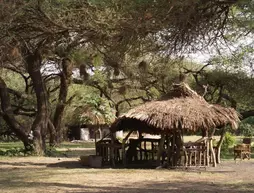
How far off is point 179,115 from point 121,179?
3.56m

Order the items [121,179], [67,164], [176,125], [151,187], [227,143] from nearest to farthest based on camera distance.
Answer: [151,187] → [121,179] → [176,125] → [67,164] → [227,143]

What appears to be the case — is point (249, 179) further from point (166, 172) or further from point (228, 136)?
point (228, 136)

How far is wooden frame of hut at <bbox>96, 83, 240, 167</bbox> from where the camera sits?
647 inches

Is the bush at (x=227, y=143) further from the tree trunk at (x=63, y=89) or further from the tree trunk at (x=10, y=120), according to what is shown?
the tree trunk at (x=10, y=120)

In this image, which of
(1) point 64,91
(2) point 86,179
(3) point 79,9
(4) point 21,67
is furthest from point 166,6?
(1) point 64,91

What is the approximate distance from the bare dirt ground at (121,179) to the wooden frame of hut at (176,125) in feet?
2.47

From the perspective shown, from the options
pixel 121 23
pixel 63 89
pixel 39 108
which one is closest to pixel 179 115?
pixel 121 23

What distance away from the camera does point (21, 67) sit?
2444cm

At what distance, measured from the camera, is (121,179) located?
547 inches

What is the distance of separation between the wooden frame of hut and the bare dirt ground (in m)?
0.75

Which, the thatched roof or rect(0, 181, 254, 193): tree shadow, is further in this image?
the thatched roof

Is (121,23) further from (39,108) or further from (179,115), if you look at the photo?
(39,108)

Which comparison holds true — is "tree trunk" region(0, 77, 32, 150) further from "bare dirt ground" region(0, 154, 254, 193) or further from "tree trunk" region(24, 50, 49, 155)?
"bare dirt ground" region(0, 154, 254, 193)

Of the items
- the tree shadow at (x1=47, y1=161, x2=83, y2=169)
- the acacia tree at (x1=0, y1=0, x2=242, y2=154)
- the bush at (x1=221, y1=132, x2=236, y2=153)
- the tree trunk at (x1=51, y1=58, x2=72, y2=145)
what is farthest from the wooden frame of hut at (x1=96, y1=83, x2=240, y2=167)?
the tree trunk at (x1=51, y1=58, x2=72, y2=145)
